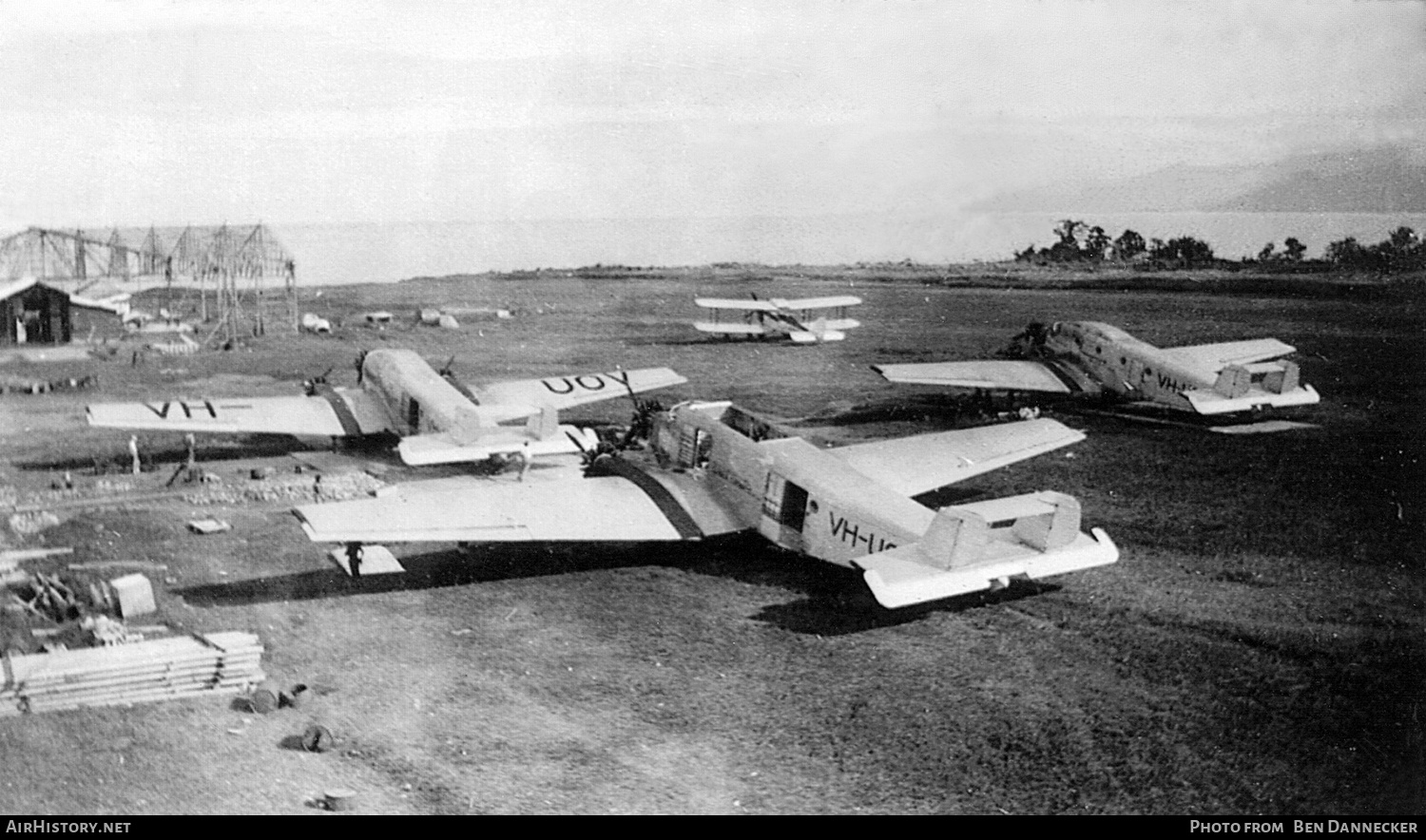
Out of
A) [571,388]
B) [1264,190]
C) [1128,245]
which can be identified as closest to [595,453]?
[571,388]

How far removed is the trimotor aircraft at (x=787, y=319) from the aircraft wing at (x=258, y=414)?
17.1ft

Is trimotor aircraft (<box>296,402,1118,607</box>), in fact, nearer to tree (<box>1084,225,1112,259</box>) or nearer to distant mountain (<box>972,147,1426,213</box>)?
tree (<box>1084,225,1112,259</box>)

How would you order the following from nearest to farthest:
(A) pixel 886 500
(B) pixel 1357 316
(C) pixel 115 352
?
1. (A) pixel 886 500
2. (B) pixel 1357 316
3. (C) pixel 115 352

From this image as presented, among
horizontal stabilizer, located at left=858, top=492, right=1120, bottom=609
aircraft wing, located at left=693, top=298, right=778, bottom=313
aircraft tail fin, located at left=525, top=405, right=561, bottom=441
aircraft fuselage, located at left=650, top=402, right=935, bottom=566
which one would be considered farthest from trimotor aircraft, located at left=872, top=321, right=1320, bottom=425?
horizontal stabilizer, located at left=858, top=492, right=1120, bottom=609

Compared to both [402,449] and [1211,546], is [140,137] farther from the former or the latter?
[1211,546]

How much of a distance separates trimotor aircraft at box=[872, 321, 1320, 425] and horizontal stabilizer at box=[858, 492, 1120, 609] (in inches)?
216

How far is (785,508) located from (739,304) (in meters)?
6.86

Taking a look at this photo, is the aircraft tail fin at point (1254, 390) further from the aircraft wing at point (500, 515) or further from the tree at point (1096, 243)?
the aircraft wing at point (500, 515)

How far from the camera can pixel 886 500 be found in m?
7.81

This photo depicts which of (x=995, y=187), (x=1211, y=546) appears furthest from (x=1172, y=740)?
(x=995, y=187)

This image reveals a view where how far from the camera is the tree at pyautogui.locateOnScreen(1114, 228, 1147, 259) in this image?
10.0 meters

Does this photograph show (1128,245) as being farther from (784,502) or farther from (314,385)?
(314,385)

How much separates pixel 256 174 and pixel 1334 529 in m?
10.1

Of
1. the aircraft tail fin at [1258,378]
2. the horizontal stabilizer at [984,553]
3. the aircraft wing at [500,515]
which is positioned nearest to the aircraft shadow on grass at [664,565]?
the aircraft wing at [500,515]
